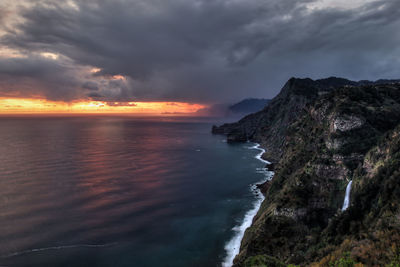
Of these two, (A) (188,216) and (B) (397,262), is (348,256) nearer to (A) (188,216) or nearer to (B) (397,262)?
(B) (397,262)

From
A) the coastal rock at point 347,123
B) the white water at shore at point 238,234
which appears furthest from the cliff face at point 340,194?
the white water at shore at point 238,234

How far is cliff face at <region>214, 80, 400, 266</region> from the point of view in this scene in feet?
97.6

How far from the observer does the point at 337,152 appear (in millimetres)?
51312

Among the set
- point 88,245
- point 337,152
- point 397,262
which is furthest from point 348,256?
point 88,245

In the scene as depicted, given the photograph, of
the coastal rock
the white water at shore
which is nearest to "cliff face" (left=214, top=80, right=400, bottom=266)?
the coastal rock

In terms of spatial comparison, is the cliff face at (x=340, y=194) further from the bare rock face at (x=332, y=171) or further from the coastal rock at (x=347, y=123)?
the bare rock face at (x=332, y=171)

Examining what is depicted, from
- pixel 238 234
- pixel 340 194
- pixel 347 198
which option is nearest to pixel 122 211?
pixel 238 234

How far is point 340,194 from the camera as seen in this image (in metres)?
45.1

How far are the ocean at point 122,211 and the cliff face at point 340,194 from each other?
1170 cm

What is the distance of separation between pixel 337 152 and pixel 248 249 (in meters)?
29.3

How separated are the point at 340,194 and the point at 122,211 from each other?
5504 cm

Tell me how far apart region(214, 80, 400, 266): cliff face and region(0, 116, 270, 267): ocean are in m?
11.7

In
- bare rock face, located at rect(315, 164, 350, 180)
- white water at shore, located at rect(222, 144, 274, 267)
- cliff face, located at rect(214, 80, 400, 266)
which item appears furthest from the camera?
bare rock face, located at rect(315, 164, 350, 180)

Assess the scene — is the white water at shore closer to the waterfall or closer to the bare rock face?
the bare rock face
